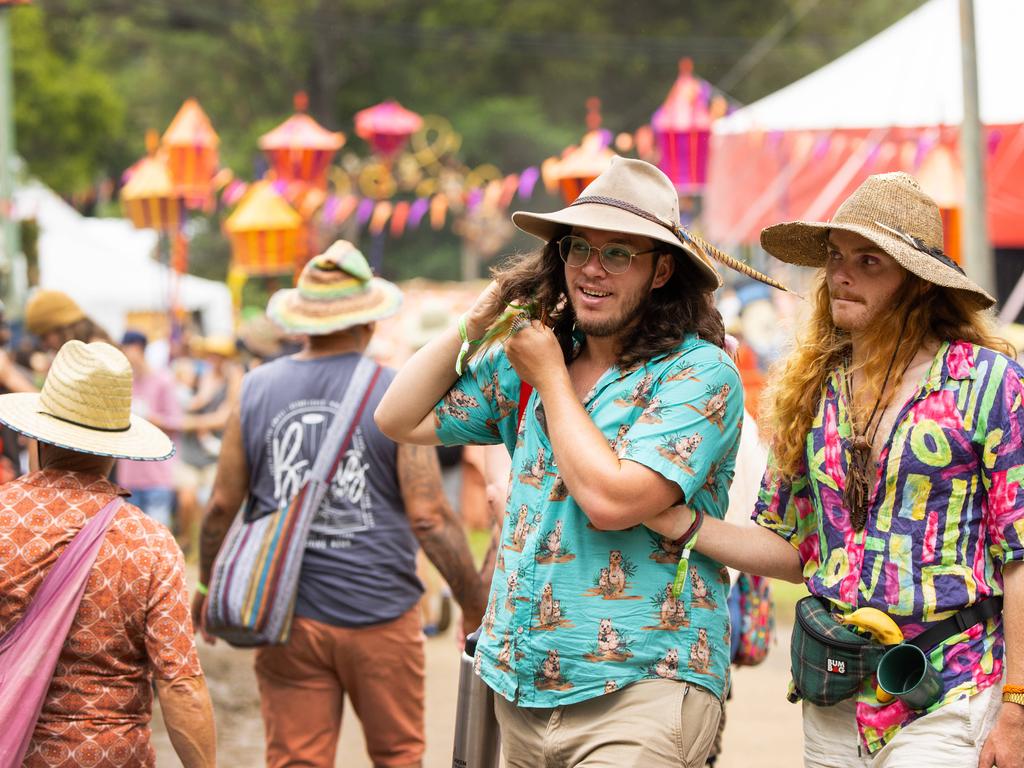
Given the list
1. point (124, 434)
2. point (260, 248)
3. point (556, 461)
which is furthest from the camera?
point (260, 248)

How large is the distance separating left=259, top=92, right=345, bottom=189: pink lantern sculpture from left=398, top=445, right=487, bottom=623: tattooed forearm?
15.3 m

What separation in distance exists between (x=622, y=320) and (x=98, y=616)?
1.36 metres

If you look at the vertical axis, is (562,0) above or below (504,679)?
above

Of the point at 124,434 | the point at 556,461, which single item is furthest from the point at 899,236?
the point at 124,434

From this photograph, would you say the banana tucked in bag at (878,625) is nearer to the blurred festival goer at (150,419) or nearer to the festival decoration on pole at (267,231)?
the blurred festival goer at (150,419)

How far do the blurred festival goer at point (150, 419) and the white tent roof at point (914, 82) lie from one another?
5.58m

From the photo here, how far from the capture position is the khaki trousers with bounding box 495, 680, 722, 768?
9.38 feet

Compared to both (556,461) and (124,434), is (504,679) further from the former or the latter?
(124,434)

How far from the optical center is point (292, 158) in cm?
1934

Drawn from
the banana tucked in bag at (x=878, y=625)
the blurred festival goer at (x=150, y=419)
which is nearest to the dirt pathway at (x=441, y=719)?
the blurred festival goer at (x=150, y=419)

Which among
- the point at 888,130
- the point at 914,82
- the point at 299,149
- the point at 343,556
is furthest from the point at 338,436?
the point at 299,149

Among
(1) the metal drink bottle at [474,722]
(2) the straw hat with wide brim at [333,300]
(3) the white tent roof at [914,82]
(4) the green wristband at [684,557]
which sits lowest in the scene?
(1) the metal drink bottle at [474,722]

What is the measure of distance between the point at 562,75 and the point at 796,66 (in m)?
7.23

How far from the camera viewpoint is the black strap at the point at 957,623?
283 centimetres
